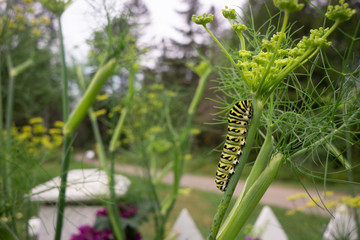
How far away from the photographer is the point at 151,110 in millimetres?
3457

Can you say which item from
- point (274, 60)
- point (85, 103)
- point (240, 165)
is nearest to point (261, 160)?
point (240, 165)

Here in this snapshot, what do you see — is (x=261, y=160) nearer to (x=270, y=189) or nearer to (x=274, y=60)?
(x=274, y=60)

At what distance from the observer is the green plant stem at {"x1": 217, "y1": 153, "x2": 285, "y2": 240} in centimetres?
74

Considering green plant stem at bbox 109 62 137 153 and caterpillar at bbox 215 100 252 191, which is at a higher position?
green plant stem at bbox 109 62 137 153

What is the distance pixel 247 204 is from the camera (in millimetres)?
746

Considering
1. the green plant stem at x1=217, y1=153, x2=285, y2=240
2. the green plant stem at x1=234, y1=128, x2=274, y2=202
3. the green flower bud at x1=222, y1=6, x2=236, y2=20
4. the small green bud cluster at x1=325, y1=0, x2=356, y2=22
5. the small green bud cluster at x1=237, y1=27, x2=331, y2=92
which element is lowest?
the green plant stem at x1=217, y1=153, x2=285, y2=240

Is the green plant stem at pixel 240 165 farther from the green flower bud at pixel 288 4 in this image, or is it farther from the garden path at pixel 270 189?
the garden path at pixel 270 189

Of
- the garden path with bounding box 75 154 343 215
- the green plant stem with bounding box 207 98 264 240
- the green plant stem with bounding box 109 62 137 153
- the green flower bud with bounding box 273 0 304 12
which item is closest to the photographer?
the green flower bud with bounding box 273 0 304 12

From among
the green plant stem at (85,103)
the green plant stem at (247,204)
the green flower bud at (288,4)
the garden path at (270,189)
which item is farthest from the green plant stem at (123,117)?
the garden path at (270,189)

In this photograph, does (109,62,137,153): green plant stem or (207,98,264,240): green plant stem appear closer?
(207,98,264,240): green plant stem

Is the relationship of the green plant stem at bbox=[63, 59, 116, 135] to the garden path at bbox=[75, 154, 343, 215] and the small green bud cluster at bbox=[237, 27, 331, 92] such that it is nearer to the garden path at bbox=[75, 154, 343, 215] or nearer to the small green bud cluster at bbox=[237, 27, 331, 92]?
the small green bud cluster at bbox=[237, 27, 331, 92]

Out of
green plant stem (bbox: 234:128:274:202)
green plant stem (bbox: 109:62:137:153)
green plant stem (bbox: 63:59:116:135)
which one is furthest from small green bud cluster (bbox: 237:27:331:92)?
green plant stem (bbox: 109:62:137:153)

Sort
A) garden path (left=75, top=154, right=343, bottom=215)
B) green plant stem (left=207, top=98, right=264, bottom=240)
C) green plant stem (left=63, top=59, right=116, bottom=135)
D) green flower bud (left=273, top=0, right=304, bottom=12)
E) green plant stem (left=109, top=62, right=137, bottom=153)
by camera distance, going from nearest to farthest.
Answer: green flower bud (left=273, top=0, right=304, bottom=12), green plant stem (left=207, top=98, right=264, bottom=240), green plant stem (left=63, top=59, right=116, bottom=135), green plant stem (left=109, top=62, right=137, bottom=153), garden path (left=75, top=154, right=343, bottom=215)

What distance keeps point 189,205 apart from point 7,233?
6250mm
